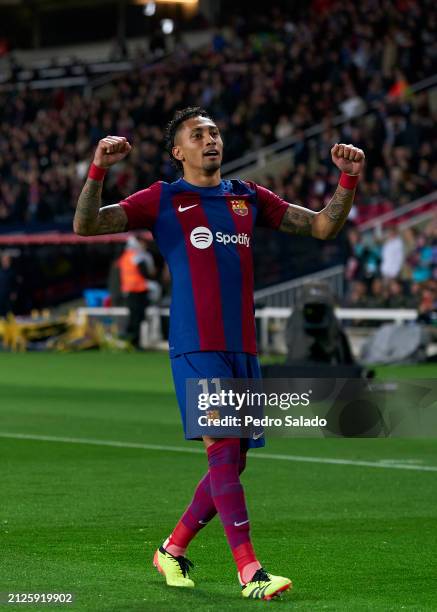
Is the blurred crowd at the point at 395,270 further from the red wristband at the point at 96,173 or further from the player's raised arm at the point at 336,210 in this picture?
the red wristband at the point at 96,173

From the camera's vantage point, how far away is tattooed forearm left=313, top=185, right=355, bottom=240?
7.19 m

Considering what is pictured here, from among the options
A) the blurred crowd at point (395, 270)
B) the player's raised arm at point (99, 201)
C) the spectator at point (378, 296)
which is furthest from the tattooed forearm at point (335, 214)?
the spectator at point (378, 296)

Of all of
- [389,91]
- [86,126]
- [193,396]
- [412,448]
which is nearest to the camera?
[193,396]

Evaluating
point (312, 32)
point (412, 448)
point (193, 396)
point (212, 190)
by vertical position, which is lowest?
point (412, 448)

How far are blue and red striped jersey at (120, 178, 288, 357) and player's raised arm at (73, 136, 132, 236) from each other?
0.26ft

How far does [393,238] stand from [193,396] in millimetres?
21387

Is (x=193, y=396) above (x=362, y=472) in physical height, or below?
above

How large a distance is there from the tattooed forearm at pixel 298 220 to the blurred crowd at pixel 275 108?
2340cm

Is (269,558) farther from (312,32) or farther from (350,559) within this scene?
(312,32)

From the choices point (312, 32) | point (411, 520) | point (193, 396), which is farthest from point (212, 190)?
point (312, 32)

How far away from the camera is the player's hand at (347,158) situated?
7.05 metres

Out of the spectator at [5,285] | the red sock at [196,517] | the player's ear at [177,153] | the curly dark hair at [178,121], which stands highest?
the curly dark hair at [178,121]

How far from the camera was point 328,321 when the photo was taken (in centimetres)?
1877

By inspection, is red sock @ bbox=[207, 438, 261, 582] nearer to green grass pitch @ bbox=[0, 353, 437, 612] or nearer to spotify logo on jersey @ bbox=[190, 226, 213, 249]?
green grass pitch @ bbox=[0, 353, 437, 612]
